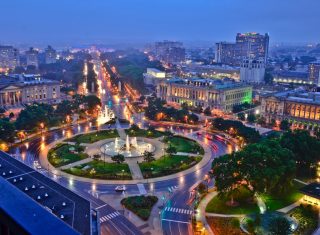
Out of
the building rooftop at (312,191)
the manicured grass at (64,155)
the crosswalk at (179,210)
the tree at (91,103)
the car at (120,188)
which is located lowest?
the crosswalk at (179,210)

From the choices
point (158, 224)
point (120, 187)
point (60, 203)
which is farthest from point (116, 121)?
point (60, 203)

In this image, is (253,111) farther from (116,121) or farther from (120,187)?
(120,187)

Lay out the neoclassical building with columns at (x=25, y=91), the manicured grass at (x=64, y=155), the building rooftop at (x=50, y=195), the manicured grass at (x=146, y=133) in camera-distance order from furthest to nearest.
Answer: the neoclassical building with columns at (x=25, y=91)
the manicured grass at (x=146, y=133)
the manicured grass at (x=64, y=155)
the building rooftop at (x=50, y=195)

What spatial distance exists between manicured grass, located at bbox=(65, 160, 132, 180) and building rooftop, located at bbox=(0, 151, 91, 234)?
24.4m

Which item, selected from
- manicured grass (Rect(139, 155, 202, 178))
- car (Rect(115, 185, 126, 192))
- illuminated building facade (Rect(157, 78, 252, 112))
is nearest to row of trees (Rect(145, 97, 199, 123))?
illuminated building facade (Rect(157, 78, 252, 112))

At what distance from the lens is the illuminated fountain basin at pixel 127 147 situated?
4207 inches

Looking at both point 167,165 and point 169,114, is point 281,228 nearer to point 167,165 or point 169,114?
point 167,165

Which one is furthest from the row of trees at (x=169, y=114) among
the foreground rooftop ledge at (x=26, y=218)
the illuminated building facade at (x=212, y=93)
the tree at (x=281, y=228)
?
the foreground rooftop ledge at (x=26, y=218)

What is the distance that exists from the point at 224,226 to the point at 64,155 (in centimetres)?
5755

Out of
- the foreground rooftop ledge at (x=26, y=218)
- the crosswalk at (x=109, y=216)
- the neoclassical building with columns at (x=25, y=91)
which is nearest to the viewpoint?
the foreground rooftop ledge at (x=26, y=218)

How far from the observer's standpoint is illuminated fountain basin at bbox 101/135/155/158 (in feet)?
351

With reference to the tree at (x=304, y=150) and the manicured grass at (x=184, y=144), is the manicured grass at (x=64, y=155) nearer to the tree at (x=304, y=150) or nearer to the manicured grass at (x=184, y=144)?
the manicured grass at (x=184, y=144)

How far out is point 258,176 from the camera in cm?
7081

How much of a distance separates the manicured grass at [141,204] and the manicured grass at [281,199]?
25.8 metres
